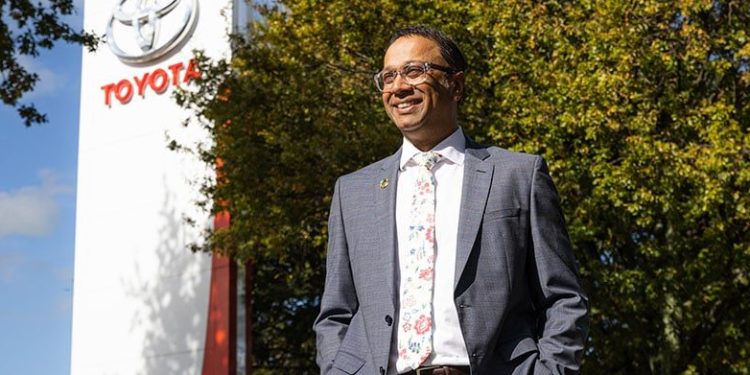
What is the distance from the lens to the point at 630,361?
1900cm

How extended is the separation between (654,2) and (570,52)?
1296 millimetres

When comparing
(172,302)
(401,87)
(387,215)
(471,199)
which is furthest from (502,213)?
(172,302)

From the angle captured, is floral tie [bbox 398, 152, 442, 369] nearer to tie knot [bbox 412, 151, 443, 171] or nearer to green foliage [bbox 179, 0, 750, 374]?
tie knot [bbox 412, 151, 443, 171]

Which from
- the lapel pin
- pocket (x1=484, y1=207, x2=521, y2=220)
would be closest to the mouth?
the lapel pin

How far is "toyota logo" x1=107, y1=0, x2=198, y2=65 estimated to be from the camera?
3055 centimetres

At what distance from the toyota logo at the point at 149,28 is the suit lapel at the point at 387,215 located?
89.3 feet

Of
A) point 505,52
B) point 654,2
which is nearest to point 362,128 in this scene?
point 505,52

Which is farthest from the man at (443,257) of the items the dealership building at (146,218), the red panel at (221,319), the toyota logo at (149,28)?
the toyota logo at (149,28)

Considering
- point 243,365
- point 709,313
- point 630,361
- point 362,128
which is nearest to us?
point 362,128

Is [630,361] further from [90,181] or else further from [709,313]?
[90,181]

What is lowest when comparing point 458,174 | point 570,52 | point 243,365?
point 243,365

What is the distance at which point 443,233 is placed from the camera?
11.6 feet

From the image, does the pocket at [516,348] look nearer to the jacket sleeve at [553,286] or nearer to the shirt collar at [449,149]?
the jacket sleeve at [553,286]

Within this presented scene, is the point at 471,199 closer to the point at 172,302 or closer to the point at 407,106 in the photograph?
the point at 407,106
